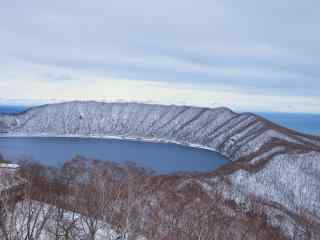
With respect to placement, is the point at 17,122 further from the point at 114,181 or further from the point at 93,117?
the point at 114,181

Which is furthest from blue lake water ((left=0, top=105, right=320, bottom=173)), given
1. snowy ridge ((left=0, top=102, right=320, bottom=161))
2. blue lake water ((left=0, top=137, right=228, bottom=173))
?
snowy ridge ((left=0, top=102, right=320, bottom=161))

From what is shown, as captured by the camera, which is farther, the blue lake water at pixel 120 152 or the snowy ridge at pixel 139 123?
the snowy ridge at pixel 139 123

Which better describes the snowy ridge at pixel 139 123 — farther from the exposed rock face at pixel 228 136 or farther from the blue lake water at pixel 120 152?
the blue lake water at pixel 120 152

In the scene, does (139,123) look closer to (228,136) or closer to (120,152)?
(228,136)

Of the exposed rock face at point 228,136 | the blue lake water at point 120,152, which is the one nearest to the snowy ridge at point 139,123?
the exposed rock face at point 228,136

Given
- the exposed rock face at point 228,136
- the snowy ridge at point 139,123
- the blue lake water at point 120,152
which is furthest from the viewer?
the snowy ridge at point 139,123

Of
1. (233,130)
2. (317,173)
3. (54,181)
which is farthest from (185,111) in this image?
(54,181)
